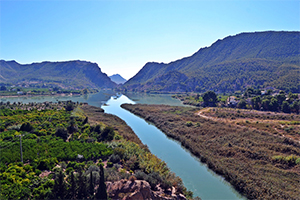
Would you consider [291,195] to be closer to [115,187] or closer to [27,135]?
[115,187]

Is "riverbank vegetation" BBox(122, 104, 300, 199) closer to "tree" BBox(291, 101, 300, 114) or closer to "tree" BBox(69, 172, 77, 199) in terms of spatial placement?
"tree" BBox(69, 172, 77, 199)

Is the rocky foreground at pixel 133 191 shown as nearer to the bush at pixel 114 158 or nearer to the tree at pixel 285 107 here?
the bush at pixel 114 158

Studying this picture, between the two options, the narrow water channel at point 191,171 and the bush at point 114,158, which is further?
the bush at point 114,158

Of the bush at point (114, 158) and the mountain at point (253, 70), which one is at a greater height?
the mountain at point (253, 70)

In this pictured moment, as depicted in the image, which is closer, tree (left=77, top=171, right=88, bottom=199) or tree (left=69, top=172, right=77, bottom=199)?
tree (left=69, top=172, right=77, bottom=199)

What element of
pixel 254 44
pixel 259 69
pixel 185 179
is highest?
pixel 254 44

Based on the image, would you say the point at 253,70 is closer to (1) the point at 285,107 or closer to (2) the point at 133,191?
(1) the point at 285,107

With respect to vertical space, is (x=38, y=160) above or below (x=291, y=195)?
above

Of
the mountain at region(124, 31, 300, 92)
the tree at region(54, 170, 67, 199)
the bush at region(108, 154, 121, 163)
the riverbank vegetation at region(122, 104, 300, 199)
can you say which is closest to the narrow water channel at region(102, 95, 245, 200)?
the riverbank vegetation at region(122, 104, 300, 199)

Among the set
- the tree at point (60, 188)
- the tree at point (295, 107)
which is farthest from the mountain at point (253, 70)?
the tree at point (60, 188)

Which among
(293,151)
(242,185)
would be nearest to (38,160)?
(242,185)

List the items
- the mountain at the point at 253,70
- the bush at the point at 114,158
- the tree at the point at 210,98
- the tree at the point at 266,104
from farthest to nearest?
the mountain at the point at 253,70 < the tree at the point at 210,98 < the tree at the point at 266,104 < the bush at the point at 114,158
